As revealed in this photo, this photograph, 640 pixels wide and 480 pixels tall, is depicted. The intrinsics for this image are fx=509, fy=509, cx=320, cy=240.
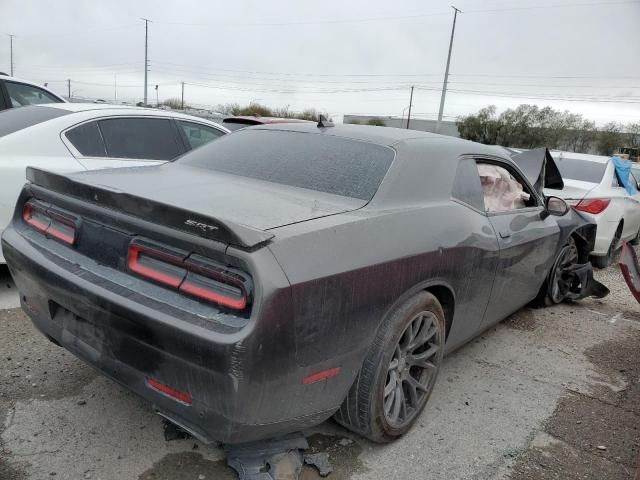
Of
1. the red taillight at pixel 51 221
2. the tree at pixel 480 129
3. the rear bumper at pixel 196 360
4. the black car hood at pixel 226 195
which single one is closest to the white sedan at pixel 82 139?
the red taillight at pixel 51 221

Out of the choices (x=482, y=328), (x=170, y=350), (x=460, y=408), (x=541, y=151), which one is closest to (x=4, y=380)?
(x=170, y=350)

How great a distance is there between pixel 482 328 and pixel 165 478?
216cm

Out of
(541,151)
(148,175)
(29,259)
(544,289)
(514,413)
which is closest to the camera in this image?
(29,259)

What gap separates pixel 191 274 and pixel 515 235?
2339 mm

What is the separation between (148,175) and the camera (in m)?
2.69

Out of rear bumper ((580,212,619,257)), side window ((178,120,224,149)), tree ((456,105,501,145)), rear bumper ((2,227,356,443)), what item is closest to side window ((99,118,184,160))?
side window ((178,120,224,149))

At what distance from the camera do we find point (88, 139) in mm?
4316

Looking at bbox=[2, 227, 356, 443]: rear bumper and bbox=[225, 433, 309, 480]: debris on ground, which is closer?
bbox=[2, 227, 356, 443]: rear bumper

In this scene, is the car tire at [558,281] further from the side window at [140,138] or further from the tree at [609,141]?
the tree at [609,141]

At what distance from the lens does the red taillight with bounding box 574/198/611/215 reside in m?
6.09

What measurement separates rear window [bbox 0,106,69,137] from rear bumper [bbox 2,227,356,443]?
8.17ft

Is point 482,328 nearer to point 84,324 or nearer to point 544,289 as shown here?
point 544,289

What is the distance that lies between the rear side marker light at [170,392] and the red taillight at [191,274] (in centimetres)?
37

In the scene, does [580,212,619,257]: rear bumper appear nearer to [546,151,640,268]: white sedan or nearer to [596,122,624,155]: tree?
[546,151,640,268]: white sedan
